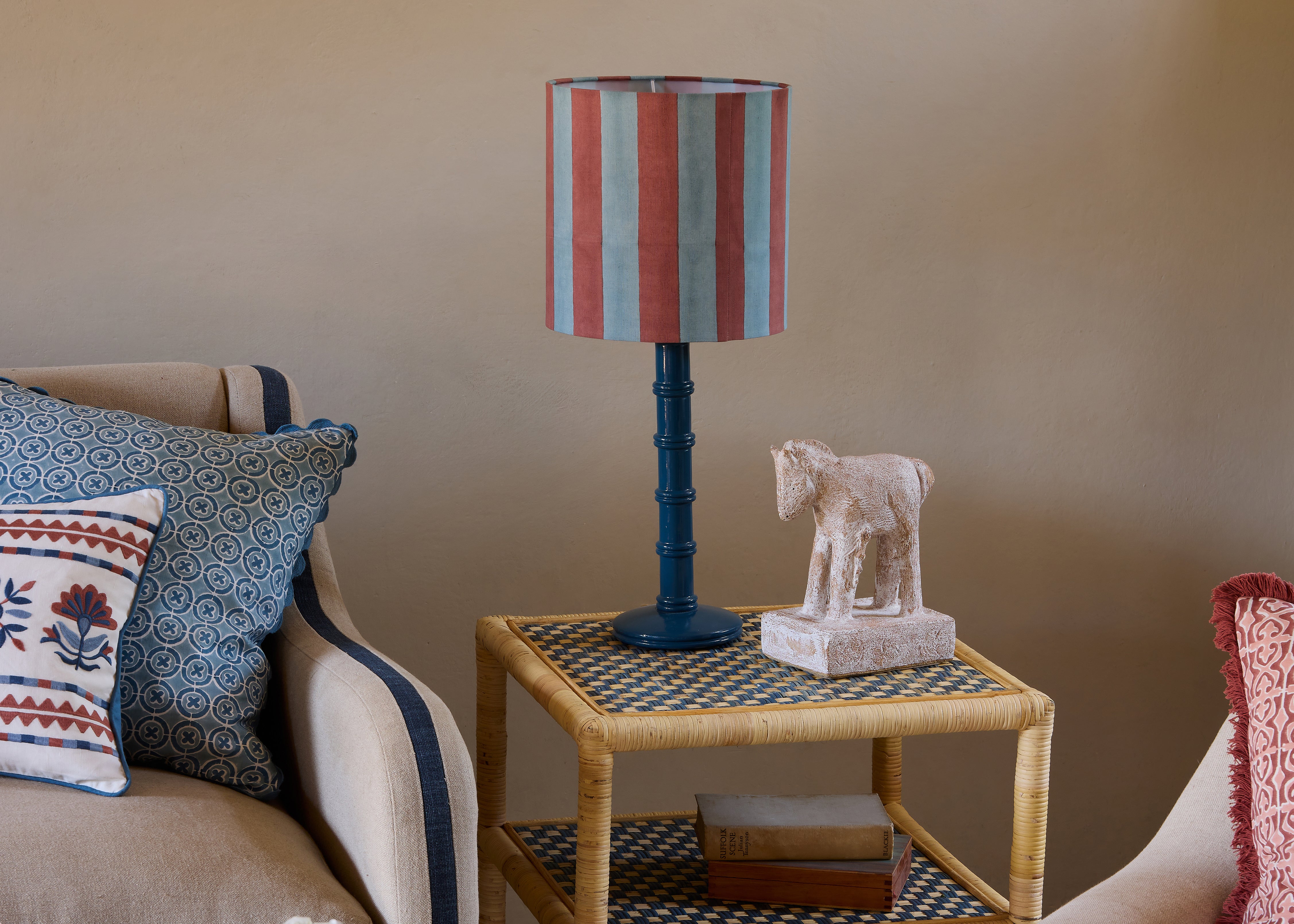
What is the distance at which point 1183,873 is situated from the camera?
3.45ft

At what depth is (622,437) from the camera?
6.17 ft

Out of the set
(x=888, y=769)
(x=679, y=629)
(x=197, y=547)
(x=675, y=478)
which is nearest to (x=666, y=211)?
(x=675, y=478)

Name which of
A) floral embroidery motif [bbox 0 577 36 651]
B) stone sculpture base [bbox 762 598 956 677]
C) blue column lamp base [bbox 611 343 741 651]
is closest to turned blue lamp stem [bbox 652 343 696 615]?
blue column lamp base [bbox 611 343 741 651]

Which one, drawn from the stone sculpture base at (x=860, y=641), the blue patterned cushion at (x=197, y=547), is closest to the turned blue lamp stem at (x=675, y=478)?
the stone sculpture base at (x=860, y=641)

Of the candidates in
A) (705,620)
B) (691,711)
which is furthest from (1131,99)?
(691,711)

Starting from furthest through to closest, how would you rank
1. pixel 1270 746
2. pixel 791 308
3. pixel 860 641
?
1. pixel 791 308
2. pixel 860 641
3. pixel 1270 746

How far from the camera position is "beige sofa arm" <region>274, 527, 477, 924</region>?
41.9 inches

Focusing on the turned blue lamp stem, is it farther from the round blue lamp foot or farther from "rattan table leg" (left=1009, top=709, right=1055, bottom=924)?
"rattan table leg" (left=1009, top=709, right=1055, bottom=924)

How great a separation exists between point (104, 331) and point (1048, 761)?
4.21 feet

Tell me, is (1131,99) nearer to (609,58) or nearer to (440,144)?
(609,58)

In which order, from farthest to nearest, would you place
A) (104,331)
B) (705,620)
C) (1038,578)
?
(1038,578), (104,331), (705,620)

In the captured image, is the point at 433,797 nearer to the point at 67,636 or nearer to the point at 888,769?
the point at 67,636

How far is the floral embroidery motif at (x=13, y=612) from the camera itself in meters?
1.13

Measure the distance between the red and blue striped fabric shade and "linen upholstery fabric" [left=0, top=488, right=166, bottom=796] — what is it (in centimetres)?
51
